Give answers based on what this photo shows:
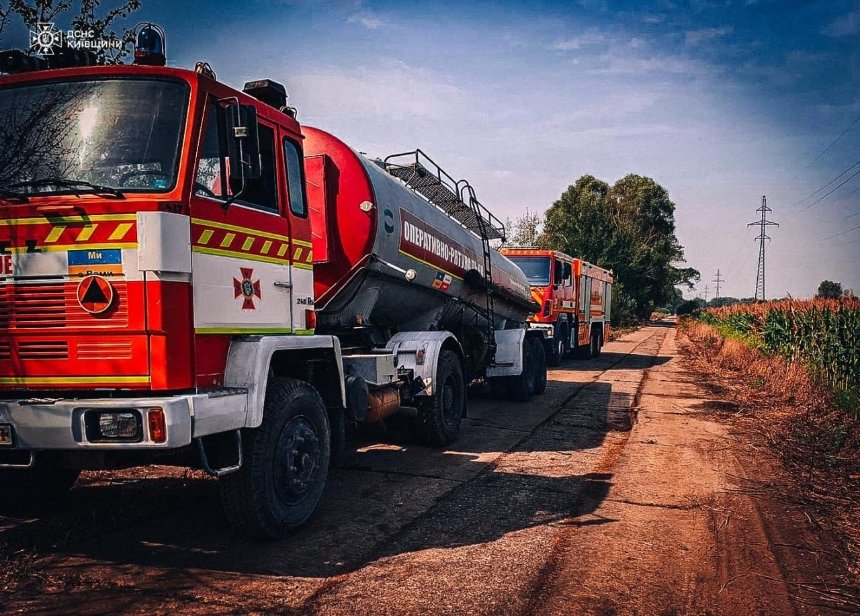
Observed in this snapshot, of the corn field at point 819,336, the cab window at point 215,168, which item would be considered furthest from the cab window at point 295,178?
the corn field at point 819,336

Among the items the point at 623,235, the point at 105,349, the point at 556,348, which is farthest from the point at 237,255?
the point at 623,235

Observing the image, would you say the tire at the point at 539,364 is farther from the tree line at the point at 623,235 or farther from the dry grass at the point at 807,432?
the tree line at the point at 623,235

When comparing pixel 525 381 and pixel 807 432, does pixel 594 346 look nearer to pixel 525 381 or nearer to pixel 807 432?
pixel 525 381

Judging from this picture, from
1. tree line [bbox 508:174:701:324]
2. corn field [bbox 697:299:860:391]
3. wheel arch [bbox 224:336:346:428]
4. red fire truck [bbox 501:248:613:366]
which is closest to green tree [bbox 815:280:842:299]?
corn field [bbox 697:299:860:391]

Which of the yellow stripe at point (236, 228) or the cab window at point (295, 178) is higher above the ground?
the cab window at point (295, 178)

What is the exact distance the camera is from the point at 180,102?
13.4ft

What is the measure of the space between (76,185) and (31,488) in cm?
253

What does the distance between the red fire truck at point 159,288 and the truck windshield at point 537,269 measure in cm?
1254

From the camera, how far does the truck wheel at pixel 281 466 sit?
423cm

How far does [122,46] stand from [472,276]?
561cm

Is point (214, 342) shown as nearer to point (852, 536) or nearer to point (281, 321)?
point (281, 321)

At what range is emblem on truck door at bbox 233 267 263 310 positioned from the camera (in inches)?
171

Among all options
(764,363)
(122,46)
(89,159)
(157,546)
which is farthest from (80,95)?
(764,363)

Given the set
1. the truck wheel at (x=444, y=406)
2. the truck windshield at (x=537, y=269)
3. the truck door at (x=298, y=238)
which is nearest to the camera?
the truck door at (x=298, y=238)
